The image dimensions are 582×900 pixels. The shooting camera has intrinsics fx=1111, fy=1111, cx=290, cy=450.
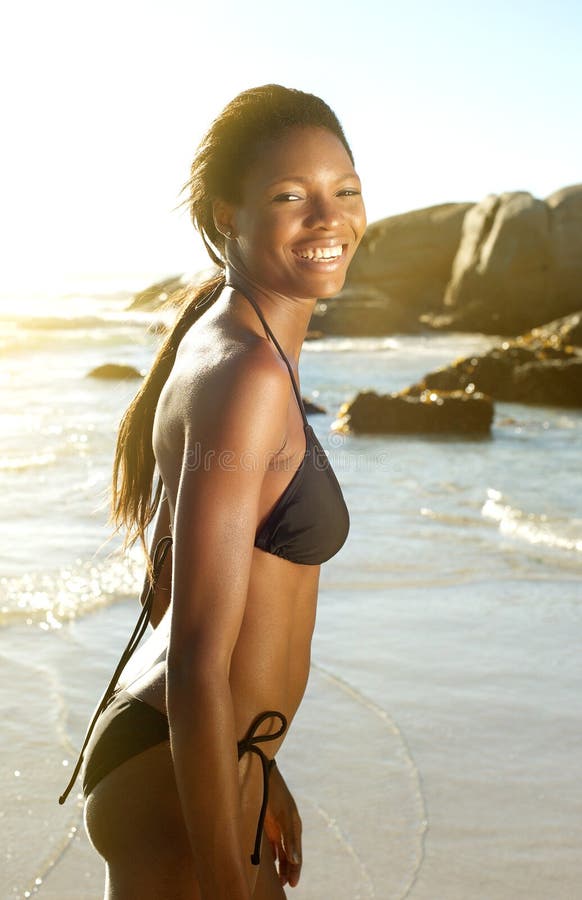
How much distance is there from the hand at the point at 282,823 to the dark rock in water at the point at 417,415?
11.6 m

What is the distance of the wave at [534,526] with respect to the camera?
766 cm

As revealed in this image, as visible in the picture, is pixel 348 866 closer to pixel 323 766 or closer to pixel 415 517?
pixel 323 766

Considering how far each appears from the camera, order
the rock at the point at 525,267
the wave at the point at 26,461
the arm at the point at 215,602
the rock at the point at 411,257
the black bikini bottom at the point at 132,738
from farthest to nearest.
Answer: the rock at the point at 411,257 < the rock at the point at 525,267 < the wave at the point at 26,461 < the black bikini bottom at the point at 132,738 < the arm at the point at 215,602

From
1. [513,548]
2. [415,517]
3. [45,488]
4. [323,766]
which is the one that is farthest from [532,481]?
[323,766]

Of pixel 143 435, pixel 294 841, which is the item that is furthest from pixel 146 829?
pixel 143 435

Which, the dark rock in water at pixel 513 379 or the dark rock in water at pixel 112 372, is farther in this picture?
the dark rock in water at pixel 112 372

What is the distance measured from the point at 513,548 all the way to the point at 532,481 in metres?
3.17

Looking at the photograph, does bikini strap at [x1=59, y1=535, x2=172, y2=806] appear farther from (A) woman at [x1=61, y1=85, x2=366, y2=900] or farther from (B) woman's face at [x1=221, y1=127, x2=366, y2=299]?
(B) woman's face at [x1=221, y1=127, x2=366, y2=299]

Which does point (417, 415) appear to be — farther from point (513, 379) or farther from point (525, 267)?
point (525, 267)

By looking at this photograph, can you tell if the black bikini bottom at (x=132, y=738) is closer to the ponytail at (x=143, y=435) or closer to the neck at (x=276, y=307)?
the ponytail at (x=143, y=435)

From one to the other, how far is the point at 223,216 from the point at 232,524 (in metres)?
0.64

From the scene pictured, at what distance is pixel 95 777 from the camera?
1897 millimetres

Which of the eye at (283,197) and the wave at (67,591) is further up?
the eye at (283,197)

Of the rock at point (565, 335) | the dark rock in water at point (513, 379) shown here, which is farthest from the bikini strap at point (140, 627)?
the rock at point (565, 335)
